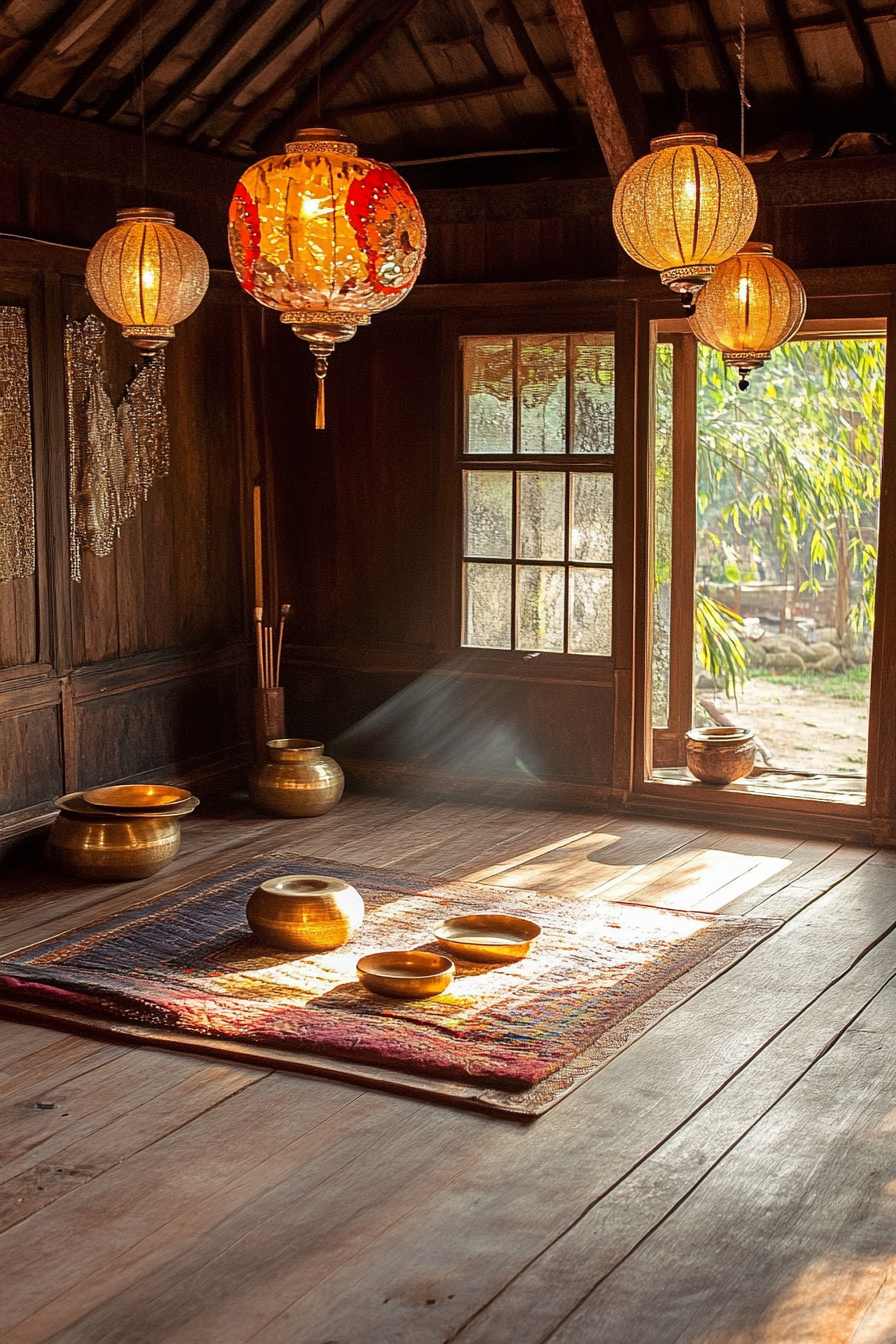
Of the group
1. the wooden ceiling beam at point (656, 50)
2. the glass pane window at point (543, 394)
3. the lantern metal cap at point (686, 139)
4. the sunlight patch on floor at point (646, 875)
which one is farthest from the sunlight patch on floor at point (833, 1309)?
the wooden ceiling beam at point (656, 50)

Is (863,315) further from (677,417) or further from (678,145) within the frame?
(678,145)

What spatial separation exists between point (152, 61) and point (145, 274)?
1426mm

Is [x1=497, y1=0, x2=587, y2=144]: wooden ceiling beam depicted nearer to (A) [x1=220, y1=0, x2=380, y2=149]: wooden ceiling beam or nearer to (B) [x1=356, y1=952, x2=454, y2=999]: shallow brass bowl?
(A) [x1=220, y1=0, x2=380, y2=149]: wooden ceiling beam

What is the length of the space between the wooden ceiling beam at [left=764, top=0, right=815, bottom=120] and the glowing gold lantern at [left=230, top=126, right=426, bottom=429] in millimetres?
2558

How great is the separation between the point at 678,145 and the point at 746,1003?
252 cm

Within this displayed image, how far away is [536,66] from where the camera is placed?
6.01m

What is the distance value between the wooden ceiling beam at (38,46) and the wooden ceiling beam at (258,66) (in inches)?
38.6

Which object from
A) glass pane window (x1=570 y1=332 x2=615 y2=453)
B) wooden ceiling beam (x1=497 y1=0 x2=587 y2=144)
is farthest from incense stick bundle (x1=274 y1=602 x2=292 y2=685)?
wooden ceiling beam (x1=497 y1=0 x2=587 y2=144)

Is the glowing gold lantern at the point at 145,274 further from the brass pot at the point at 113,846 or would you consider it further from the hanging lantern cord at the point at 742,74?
the hanging lantern cord at the point at 742,74

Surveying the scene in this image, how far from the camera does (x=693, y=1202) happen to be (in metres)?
3.02

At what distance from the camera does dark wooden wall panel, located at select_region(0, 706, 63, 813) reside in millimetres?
5602

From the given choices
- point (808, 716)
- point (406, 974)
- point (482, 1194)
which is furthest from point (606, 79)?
point (808, 716)

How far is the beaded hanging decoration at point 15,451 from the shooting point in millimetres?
5453

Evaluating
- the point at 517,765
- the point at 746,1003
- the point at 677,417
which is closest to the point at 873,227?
the point at 677,417
